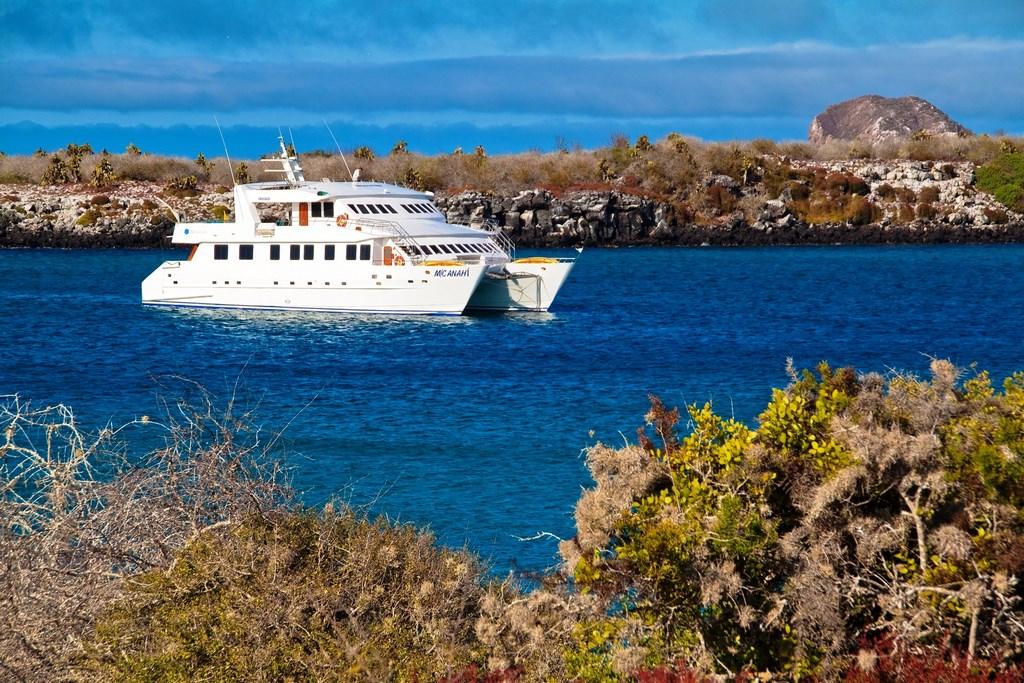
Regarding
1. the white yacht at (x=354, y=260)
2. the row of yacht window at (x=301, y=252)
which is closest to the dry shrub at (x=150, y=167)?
the row of yacht window at (x=301, y=252)

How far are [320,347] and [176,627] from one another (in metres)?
25.2

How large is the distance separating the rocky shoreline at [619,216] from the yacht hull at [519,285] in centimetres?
3757

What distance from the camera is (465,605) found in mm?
8055

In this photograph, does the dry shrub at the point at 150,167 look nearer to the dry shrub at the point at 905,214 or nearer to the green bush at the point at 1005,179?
the dry shrub at the point at 905,214

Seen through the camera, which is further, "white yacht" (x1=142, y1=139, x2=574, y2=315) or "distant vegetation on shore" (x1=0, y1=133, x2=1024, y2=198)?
"distant vegetation on shore" (x1=0, y1=133, x2=1024, y2=198)

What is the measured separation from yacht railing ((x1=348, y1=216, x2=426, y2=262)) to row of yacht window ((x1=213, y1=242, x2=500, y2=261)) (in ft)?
0.09

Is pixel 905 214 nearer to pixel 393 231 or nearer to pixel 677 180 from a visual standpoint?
pixel 677 180

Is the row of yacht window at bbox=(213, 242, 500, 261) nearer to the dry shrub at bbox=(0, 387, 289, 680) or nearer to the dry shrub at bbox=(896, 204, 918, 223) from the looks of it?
the dry shrub at bbox=(0, 387, 289, 680)

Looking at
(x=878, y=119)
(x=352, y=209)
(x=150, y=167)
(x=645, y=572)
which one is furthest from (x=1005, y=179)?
(x=645, y=572)

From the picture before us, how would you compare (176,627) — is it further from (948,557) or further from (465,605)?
(948,557)

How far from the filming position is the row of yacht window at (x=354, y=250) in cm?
3694

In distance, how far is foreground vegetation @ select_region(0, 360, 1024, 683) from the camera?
6.28m

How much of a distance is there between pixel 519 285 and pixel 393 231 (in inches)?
169

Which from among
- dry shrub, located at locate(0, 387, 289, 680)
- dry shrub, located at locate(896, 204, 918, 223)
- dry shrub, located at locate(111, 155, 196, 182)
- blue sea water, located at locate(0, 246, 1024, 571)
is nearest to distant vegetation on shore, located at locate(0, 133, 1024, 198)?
dry shrub, located at locate(111, 155, 196, 182)
